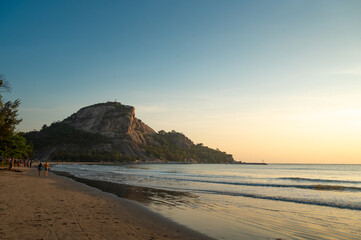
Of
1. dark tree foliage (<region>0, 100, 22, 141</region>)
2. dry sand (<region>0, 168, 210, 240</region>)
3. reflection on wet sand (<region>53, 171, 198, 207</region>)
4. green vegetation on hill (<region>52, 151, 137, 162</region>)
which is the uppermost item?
dark tree foliage (<region>0, 100, 22, 141</region>)

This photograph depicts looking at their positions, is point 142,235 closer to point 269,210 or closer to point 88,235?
point 88,235

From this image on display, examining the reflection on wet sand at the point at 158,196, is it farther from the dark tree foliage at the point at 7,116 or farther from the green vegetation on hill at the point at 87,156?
the green vegetation on hill at the point at 87,156

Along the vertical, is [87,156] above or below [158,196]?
below

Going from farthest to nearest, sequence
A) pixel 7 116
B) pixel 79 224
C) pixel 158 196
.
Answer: pixel 7 116 < pixel 158 196 < pixel 79 224

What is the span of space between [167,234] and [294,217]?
8048 mm

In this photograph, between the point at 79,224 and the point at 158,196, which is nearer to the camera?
the point at 79,224

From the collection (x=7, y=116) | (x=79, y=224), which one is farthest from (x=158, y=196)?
(x=7, y=116)

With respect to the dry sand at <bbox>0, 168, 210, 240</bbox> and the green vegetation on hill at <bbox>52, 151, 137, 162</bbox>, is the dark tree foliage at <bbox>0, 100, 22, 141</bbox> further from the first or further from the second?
the green vegetation on hill at <bbox>52, 151, 137, 162</bbox>

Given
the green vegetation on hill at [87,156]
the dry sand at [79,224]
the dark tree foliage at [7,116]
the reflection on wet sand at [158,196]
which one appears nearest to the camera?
the dry sand at [79,224]

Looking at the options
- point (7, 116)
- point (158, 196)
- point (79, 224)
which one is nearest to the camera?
point (79, 224)

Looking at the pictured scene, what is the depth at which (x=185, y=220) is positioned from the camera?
1184 centimetres

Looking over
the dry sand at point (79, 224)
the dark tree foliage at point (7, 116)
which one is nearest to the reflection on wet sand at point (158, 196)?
the dry sand at point (79, 224)

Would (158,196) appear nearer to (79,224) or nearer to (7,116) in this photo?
(79,224)

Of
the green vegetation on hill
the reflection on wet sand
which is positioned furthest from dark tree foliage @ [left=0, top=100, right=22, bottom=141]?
the green vegetation on hill
